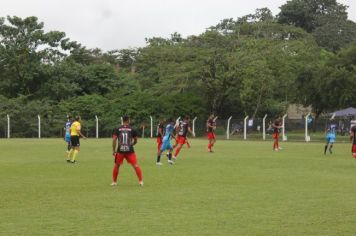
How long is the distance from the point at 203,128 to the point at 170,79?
6.99 meters

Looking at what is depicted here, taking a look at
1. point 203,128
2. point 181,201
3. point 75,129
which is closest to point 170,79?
point 203,128

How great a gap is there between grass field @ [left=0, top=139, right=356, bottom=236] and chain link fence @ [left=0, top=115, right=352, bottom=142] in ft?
101

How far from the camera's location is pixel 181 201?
41.4 feet

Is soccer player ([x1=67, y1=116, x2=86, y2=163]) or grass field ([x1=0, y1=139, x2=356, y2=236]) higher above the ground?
soccer player ([x1=67, y1=116, x2=86, y2=163])

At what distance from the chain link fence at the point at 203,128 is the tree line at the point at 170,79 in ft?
0.88

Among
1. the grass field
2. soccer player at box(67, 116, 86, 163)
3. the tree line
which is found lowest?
the grass field

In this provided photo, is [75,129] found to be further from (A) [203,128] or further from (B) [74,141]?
(A) [203,128]

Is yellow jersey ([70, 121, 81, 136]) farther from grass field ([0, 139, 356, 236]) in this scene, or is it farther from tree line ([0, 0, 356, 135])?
tree line ([0, 0, 356, 135])

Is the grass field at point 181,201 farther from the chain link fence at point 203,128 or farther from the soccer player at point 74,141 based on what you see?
the chain link fence at point 203,128

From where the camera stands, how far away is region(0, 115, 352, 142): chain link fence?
171 feet

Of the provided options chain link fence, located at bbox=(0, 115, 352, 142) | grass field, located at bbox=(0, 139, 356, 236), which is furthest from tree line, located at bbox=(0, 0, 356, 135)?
grass field, located at bbox=(0, 139, 356, 236)

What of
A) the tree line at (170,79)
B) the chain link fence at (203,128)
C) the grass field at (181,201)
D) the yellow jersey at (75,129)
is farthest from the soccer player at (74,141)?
the tree line at (170,79)

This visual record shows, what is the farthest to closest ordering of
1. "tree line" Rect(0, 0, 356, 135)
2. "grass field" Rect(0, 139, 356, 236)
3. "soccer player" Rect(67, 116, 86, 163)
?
"tree line" Rect(0, 0, 356, 135)
"soccer player" Rect(67, 116, 86, 163)
"grass field" Rect(0, 139, 356, 236)

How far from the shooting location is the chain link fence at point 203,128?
52250mm
